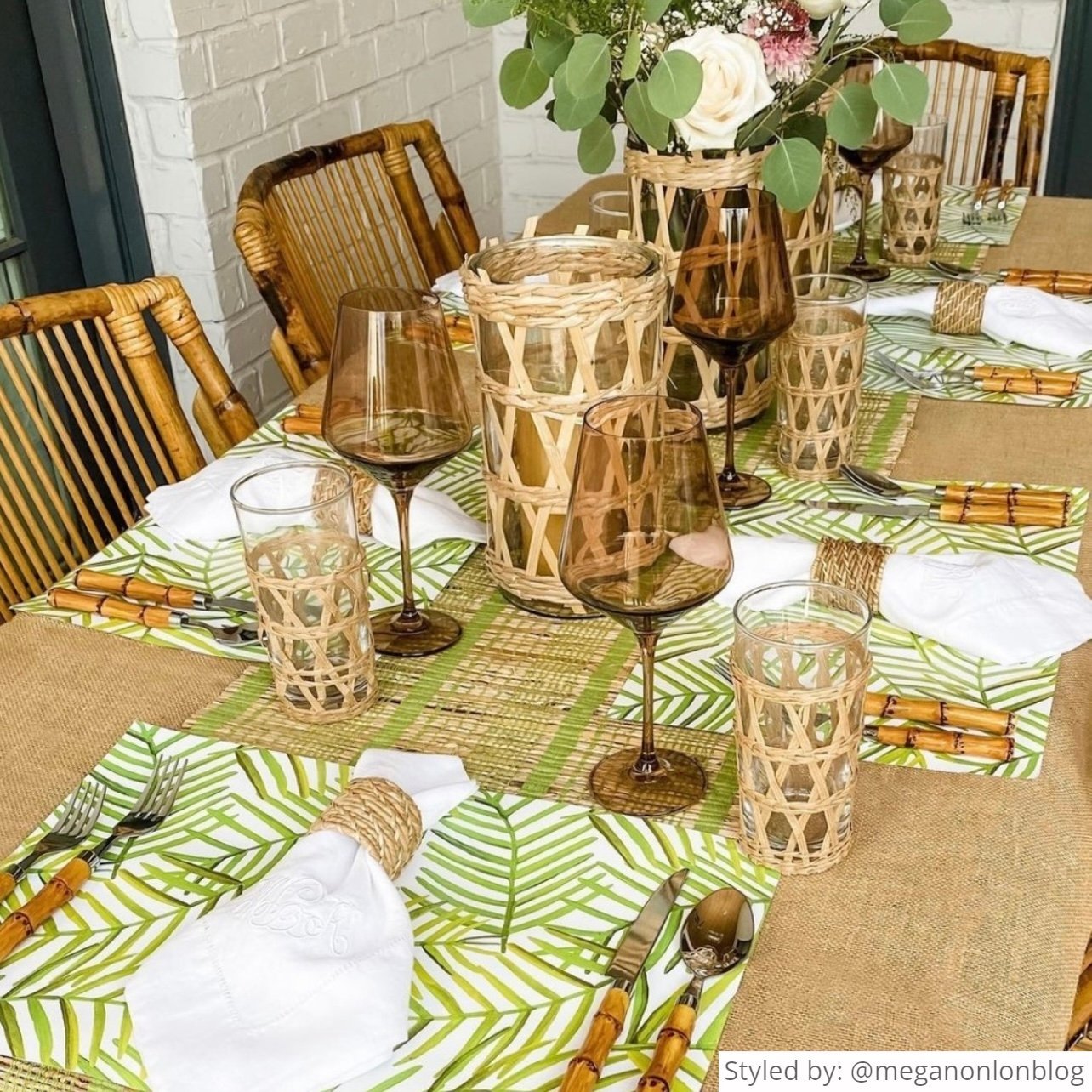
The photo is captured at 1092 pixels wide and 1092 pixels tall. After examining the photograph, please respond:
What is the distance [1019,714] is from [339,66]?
1.78 m

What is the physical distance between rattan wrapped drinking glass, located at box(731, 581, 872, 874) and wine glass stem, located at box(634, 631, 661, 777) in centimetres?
5

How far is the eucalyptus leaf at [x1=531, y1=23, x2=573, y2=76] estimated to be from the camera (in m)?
1.13

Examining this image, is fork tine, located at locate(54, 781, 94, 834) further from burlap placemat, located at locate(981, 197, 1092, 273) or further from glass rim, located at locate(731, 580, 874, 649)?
burlap placemat, located at locate(981, 197, 1092, 273)

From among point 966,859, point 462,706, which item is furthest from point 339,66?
point 966,859

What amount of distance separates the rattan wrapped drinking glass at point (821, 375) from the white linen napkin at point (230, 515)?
28 cm

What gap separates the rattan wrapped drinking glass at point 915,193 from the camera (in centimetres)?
169

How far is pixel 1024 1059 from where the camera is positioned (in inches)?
25.2

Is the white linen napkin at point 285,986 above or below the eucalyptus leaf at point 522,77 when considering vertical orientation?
below

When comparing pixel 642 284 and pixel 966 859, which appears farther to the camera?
pixel 642 284

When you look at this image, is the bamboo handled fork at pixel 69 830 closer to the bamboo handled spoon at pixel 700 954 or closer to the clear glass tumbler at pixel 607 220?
the bamboo handled spoon at pixel 700 954

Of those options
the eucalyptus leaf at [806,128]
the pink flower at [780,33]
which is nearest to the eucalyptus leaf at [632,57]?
the pink flower at [780,33]

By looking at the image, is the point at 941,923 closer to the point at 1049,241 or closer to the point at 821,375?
the point at 821,375

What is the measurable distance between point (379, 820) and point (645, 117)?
2.12 ft

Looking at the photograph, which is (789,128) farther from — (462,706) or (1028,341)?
(462,706)
